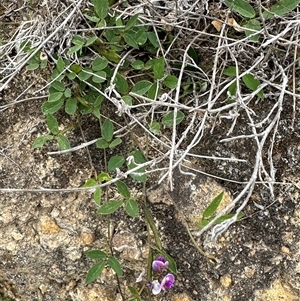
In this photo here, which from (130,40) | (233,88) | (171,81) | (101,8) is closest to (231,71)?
(233,88)

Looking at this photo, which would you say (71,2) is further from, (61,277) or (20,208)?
(61,277)

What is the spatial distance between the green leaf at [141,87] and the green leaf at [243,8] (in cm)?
29

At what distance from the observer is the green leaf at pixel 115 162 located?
1382 mm

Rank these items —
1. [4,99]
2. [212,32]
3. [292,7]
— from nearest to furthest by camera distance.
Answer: [292,7] < [212,32] < [4,99]

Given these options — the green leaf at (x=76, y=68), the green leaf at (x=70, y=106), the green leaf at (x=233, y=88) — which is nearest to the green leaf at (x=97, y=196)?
the green leaf at (x=70, y=106)

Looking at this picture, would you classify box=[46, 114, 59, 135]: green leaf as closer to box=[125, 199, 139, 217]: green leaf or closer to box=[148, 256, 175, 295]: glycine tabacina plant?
box=[125, 199, 139, 217]: green leaf

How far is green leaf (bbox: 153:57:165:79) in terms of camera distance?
4.42ft

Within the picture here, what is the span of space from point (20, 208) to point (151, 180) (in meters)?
0.38

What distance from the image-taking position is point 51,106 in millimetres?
1416

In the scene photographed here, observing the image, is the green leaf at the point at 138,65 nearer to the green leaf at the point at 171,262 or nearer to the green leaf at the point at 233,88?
the green leaf at the point at 233,88

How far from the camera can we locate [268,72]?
139 cm

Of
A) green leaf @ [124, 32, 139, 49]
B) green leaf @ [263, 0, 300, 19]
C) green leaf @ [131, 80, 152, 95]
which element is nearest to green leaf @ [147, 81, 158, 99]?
green leaf @ [131, 80, 152, 95]

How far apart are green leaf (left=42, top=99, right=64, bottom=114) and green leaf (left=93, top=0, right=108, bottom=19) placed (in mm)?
250

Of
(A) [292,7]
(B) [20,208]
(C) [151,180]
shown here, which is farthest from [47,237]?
(A) [292,7]
